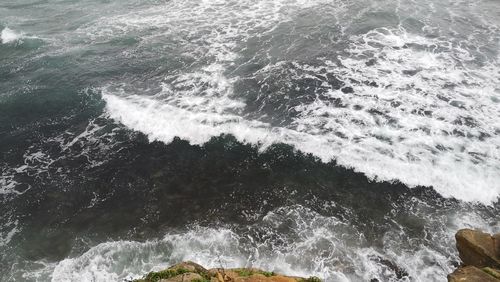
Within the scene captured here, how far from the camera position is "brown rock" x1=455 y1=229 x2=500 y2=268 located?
13.5 metres

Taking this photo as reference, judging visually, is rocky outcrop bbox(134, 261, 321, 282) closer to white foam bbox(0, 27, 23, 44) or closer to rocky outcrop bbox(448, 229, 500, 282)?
rocky outcrop bbox(448, 229, 500, 282)

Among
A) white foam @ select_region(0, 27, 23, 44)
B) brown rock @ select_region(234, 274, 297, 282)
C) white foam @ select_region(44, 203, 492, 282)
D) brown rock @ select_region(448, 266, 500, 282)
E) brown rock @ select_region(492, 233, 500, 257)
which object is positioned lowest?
white foam @ select_region(44, 203, 492, 282)

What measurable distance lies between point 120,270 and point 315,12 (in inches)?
1157

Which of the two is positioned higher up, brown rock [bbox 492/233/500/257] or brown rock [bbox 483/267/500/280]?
brown rock [bbox 483/267/500/280]

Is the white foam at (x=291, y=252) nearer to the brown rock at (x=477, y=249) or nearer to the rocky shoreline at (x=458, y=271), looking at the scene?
the brown rock at (x=477, y=249)

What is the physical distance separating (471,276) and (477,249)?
1.66 m

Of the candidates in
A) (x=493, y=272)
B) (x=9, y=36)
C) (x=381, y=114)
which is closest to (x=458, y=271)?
(x=493, y=272)

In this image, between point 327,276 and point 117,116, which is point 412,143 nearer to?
point 327,276

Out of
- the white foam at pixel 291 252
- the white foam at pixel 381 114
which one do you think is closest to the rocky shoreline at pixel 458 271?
the white foam at pixel 291 252

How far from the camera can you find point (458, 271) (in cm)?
1300

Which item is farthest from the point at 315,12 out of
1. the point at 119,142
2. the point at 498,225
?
the point at 498,225

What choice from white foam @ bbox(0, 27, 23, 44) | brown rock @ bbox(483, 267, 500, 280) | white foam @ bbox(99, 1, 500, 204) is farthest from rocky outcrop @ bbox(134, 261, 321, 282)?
white foam @ bbox(0, 27, 23, 44)

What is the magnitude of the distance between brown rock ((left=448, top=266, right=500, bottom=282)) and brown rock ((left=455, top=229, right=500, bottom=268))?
101cm

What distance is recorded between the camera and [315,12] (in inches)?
1414
